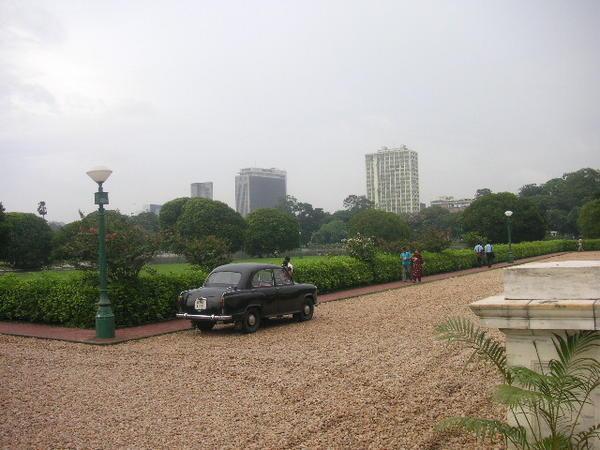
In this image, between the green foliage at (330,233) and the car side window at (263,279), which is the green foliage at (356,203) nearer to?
the green foliage at (330,233)

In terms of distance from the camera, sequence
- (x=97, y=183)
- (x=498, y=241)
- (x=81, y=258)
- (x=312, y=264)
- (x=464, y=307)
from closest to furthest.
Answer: (x=97, y=183)
(x=81, y=258)
(x=464, y=307)
(x=312, y=264)
(x=498, y=241)

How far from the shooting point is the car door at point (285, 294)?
44.7ft

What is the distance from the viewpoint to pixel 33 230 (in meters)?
62.3

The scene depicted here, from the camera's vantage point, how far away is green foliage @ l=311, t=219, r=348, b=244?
10731 cm

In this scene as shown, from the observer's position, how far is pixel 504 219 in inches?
2388

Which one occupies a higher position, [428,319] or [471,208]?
[471,208]

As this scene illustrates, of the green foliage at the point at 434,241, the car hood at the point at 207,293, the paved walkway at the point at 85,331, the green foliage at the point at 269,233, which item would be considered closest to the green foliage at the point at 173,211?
the green foliage at the point at 269,233

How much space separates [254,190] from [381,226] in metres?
101

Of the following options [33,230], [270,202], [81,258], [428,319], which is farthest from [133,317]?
[270,202]

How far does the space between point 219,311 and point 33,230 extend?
187ft

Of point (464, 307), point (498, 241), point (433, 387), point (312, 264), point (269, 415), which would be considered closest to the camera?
point (269, 415)

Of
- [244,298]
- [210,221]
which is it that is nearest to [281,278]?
[244,298]

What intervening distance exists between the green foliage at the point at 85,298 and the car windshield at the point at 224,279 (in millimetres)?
2167

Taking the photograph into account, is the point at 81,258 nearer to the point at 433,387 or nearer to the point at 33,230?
the point at 433,387
